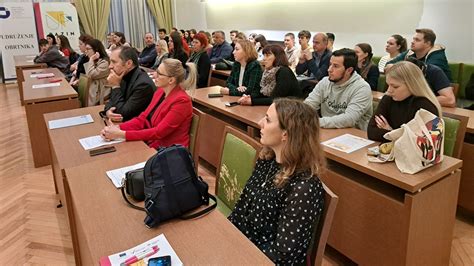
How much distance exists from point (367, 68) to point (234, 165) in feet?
9.14

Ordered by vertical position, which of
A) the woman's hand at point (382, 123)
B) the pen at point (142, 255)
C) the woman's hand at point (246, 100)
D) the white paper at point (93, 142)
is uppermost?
the woman's hand at point (382, 123)

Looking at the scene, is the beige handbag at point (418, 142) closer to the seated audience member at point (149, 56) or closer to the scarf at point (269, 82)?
the scarf at point (269, 82)

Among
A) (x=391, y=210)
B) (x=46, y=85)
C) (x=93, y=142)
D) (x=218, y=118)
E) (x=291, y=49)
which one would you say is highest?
(x=291, y=49)

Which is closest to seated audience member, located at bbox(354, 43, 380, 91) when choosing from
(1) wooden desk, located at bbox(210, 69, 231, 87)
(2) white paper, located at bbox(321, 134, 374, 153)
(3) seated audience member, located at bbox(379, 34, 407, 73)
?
(3) seated audience member, located at bbox(379, 34, 407, 73)

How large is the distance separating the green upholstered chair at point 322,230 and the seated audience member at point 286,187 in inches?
0.7

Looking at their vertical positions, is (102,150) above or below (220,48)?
below

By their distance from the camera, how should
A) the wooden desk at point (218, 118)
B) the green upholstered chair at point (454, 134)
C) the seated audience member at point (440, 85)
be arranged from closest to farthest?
the green upholstered chair at point (454, 134) < the wooden desk at point (218, 118) < the seated audience member at point (440, 85)

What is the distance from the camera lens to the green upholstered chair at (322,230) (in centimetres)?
134

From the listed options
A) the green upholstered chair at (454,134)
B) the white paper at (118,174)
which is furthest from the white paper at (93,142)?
the green upholstered chair at (454,134)

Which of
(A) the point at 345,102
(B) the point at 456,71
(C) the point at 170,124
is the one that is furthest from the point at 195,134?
(B) the point at 456,71

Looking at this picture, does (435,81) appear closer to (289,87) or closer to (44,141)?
(289,87)

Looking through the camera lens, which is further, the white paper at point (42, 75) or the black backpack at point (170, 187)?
the white paper at point (42, 75)

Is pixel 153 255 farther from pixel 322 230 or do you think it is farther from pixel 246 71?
pixel 246 71

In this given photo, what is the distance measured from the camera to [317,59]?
212 inches
